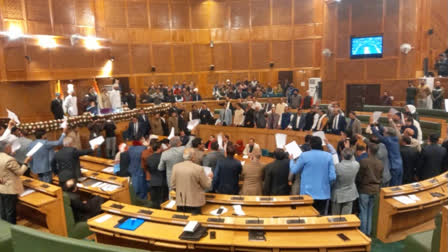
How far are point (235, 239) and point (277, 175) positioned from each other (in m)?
1.98

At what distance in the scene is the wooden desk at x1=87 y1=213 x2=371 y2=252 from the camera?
3.98m

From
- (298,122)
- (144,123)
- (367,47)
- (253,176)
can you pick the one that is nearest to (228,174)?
(253,176)

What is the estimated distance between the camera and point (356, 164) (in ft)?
18.2

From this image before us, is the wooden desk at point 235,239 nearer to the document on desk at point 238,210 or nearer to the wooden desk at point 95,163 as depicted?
the document on desk at point 238,210

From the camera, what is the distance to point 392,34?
1630 centimetres

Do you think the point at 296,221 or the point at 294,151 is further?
the point at 294,151

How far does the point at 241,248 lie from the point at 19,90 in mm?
14288

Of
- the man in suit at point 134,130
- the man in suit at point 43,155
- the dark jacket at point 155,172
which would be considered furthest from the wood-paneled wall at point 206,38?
the dark jacket at point 155,172

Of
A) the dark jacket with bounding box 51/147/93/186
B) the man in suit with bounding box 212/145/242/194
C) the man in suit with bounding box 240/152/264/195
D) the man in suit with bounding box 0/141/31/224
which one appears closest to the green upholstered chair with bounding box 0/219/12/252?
the man in suit with bounding box 0/141/31/224

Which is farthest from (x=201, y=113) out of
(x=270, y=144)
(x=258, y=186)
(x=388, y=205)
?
(x=388, y=205)

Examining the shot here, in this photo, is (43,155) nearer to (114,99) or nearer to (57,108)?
(57,108)

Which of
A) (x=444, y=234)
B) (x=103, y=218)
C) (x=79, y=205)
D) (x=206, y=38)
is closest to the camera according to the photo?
(x=444, y=234)

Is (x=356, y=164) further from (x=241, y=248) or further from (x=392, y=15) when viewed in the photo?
(x=392, y=15)

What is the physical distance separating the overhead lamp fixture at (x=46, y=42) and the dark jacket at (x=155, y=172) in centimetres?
1154
